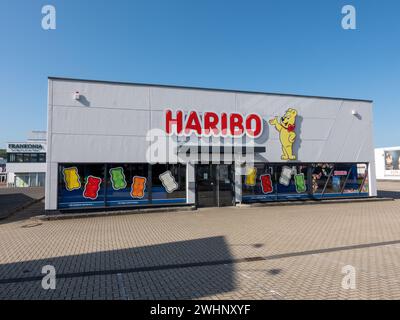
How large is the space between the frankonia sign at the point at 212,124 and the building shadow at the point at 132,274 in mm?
8010

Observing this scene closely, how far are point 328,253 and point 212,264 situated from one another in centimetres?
273

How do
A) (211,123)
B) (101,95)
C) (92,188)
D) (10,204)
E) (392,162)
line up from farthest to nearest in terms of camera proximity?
(392,162), (10,204), (211,123), (101,95), (92,188)

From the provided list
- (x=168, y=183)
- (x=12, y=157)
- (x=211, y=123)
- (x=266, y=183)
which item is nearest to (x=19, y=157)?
(x=12, y=157)

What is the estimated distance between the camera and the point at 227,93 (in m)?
16.1

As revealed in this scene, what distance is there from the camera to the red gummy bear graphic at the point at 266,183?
54.2 feet

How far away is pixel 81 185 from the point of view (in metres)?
13.8

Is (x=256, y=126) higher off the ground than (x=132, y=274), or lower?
higher

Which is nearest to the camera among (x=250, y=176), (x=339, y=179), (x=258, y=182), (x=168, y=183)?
(x=168, y=183)

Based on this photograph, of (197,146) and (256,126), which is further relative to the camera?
(256,126)

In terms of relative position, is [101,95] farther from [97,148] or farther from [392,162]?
[392,162]

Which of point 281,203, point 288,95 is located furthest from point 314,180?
point 288,95

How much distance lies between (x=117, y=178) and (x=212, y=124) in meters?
5.13
